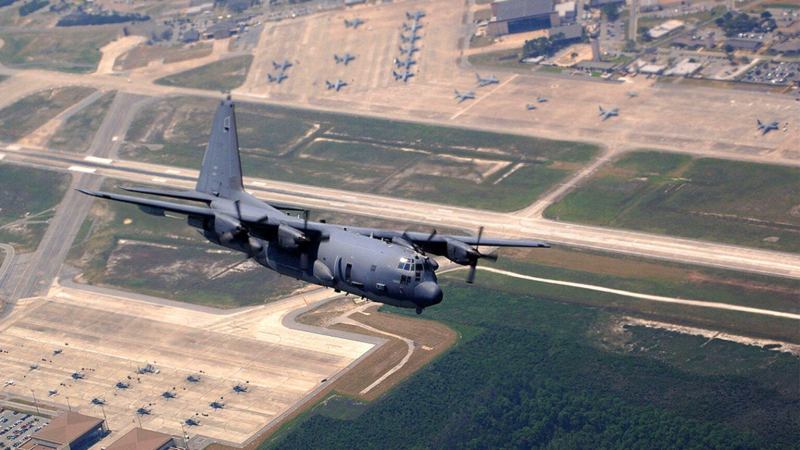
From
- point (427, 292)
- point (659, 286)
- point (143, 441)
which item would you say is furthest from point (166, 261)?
point (427, 292)

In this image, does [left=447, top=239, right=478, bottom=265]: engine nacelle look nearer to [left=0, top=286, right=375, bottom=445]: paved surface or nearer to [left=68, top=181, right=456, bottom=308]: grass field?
[left=0, top=286, right=375, bottom=445]: paved surface

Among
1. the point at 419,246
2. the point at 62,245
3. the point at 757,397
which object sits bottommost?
the point at 757,397

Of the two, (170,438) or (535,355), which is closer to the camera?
(170,438)

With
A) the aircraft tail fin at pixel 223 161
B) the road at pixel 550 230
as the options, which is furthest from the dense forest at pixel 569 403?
the aircraft tail fin at pixel 223 161

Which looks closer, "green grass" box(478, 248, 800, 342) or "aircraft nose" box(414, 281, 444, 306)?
"aircraft nose" box(414, 281, 444, 306)

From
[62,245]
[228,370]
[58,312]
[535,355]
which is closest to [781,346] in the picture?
[535,355]

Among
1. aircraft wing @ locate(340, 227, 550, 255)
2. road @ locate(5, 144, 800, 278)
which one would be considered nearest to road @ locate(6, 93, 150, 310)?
road @ locate(5, 144, 800, 278)

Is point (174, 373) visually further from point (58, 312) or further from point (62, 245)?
point (62, 245)
